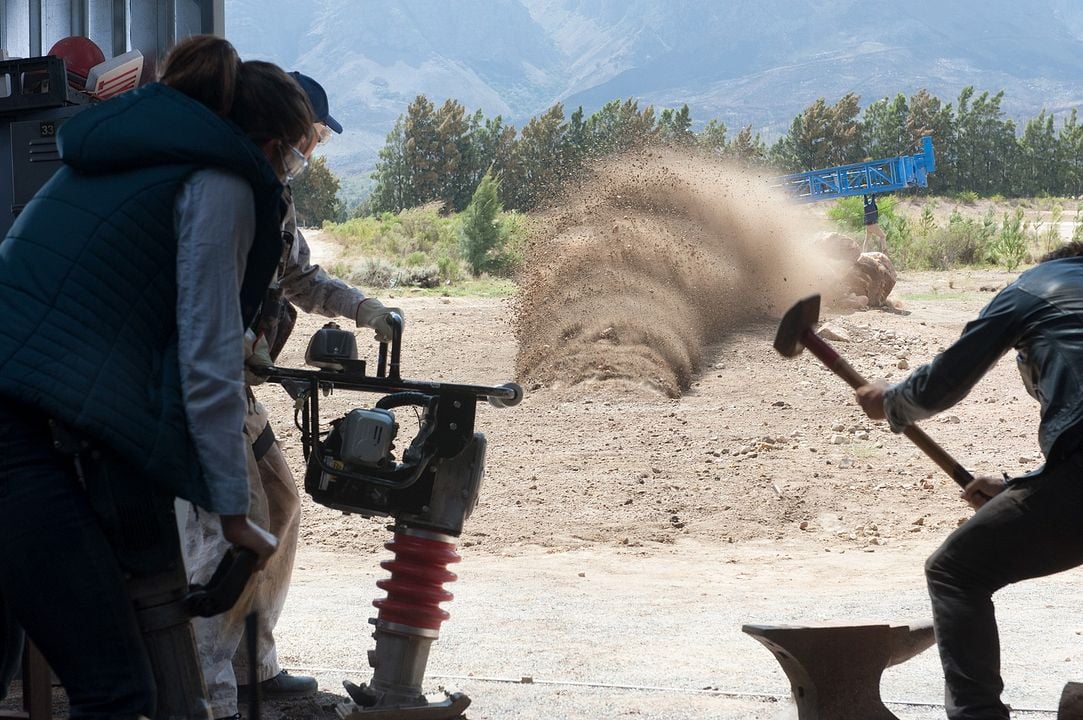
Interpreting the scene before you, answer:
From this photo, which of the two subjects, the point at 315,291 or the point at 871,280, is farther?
the point at 871,280

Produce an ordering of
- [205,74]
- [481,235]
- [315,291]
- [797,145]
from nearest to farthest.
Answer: [205,74]
[315,291]
[481,235]
[797,145]

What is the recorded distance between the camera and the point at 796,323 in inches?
129

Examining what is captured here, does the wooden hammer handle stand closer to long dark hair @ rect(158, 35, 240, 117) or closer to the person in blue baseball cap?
the person in blue baseball cap

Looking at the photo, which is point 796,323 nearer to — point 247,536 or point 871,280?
point 247,536

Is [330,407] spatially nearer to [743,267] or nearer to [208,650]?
[743,267]

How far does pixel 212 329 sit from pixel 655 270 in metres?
11.9

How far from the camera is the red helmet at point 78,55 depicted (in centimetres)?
443

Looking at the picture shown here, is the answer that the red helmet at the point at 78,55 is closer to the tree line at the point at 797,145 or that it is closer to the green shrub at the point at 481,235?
the green shrub at the point at 481,235

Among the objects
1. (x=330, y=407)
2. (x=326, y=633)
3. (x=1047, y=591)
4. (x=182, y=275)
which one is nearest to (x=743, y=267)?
(x=330, y=407)

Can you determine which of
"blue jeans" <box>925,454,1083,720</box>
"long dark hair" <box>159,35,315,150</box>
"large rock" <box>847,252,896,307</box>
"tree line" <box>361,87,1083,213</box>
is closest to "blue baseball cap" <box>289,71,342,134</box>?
"long dark hair" <box>159,35,315,150</box>

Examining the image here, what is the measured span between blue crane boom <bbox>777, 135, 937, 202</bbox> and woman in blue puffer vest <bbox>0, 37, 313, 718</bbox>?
20.2 m

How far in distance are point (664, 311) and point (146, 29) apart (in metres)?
8.08

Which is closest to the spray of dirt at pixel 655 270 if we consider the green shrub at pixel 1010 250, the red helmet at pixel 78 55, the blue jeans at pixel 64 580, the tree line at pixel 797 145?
the green shrub at pixel 1010 250

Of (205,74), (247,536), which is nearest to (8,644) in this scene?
(247,536)
